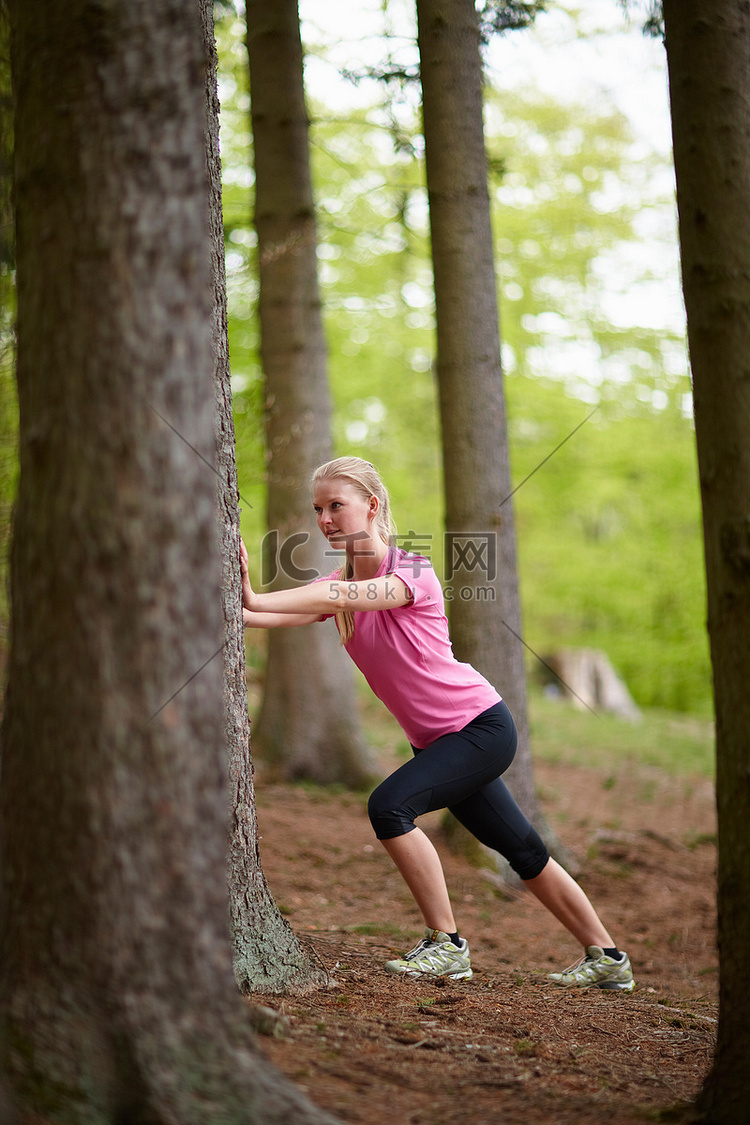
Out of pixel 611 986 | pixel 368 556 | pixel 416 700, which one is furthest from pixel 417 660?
pixel 611 986

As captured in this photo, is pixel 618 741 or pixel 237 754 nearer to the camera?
pixel 237 754

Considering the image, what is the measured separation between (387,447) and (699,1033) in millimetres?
11477

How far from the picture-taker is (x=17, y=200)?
81.7 inches

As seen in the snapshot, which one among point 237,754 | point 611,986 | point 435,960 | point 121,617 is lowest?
point 611,986

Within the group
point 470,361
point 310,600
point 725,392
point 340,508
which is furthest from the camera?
point 470,361

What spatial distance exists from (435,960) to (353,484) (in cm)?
189

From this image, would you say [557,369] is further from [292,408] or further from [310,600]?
[310,600]

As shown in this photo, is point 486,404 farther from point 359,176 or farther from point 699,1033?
point 359,176

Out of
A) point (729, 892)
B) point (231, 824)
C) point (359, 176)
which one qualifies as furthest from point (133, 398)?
point (359, 176)

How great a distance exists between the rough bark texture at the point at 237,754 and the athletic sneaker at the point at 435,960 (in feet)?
1.43

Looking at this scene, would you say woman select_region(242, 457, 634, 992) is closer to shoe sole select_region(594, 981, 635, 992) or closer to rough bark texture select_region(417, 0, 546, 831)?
shoe sole select_region(594, 981, 635, 992)

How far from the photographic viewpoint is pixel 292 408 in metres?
7.34

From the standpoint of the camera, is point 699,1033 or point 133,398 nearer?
point 133,398

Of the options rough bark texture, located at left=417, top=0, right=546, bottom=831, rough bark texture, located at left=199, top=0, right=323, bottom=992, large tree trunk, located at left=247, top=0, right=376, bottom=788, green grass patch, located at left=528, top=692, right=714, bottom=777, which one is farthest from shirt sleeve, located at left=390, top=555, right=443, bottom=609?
green grass patch, located at left=528, top=692, right=714, bottom=777
